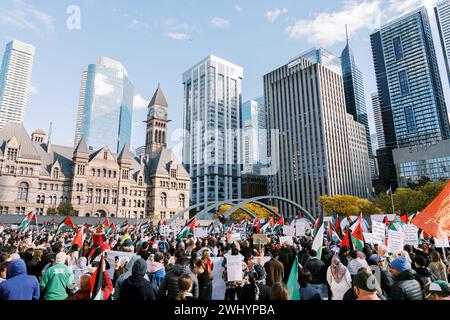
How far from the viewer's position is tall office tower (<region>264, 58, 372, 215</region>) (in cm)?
12731

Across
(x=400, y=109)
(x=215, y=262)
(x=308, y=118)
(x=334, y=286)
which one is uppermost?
(x=400, y=109)

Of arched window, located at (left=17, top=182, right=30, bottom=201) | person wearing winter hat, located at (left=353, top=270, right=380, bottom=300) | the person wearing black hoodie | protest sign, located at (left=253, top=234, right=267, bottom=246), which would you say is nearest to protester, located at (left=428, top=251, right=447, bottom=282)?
person wearing winter hat, located at (left=353, top=270, right=380, bottom=300)

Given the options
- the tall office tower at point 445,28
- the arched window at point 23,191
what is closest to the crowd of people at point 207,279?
the arched window at point 23,191

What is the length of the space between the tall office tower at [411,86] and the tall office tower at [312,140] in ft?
107

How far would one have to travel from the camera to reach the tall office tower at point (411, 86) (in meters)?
160

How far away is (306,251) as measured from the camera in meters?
11.2

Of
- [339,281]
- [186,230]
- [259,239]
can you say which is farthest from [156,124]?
[339,281]

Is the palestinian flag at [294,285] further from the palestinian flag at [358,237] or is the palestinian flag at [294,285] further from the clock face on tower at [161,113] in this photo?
the clock face on tower at [161,113]

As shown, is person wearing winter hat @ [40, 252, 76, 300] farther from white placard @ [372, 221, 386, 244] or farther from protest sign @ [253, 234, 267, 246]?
white placard @ [372, 221, 386, 244]
